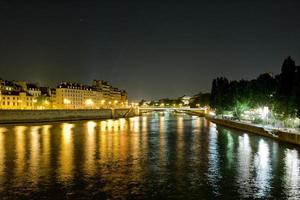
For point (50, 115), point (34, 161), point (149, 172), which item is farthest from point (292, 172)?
point (50, 115)

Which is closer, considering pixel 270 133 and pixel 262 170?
pixel 262 170

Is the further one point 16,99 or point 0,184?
point 16,99

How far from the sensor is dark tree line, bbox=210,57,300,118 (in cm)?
4654

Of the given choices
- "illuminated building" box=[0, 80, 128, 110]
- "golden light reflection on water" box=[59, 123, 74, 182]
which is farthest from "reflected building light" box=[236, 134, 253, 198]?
"illuminated building" box=[0, 80, 128, 110]

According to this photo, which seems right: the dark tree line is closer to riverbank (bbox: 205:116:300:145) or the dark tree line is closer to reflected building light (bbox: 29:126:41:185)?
riverbank (bbox: 205:116:300:145)

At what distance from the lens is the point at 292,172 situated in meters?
26.7

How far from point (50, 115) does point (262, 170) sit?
8347 cm

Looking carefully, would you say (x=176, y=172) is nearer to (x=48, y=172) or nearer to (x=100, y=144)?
(x=48, y=172)

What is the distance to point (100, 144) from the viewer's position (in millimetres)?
44281

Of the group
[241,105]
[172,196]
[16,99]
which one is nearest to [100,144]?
[172,196]

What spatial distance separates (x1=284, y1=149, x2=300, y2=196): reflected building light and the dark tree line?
1137cm

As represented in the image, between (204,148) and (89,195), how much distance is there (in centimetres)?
2201

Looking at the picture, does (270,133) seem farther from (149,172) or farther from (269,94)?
(149,172)

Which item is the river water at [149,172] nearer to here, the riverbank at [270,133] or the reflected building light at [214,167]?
the reflected building light at [214,167]
